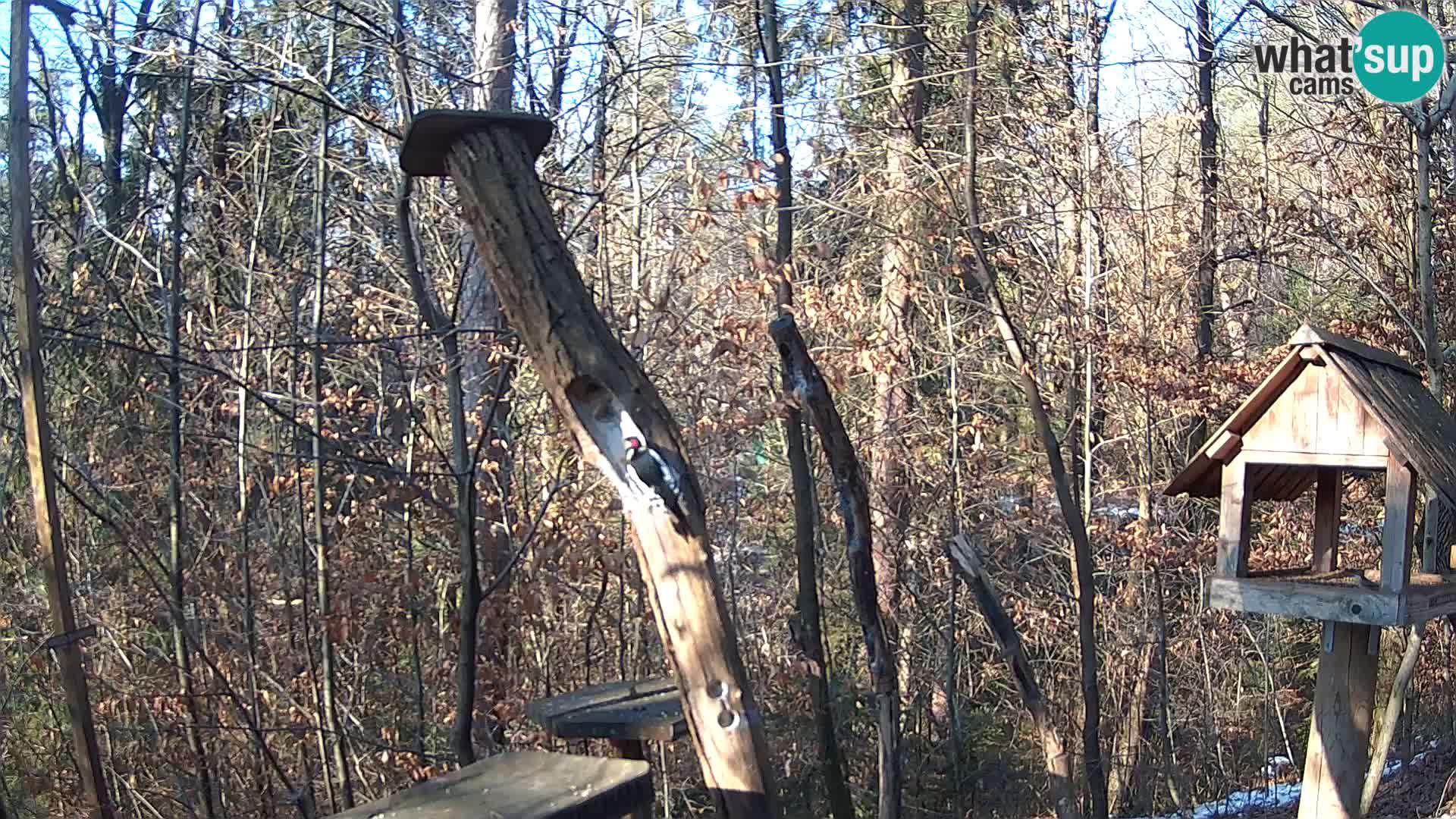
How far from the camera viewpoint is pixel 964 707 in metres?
10.0

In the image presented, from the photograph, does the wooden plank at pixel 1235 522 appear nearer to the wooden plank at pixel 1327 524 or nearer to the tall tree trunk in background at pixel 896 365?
the wooden plank at pixel 1327 524

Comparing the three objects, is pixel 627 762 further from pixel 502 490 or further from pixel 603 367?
pixel 502 490

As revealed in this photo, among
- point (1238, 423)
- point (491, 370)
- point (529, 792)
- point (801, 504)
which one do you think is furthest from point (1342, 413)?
point (491, 370)

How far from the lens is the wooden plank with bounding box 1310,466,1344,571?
14.9 ft

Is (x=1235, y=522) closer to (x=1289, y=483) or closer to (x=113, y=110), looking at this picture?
(x=1289, y=483)

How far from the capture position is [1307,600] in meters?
4.00

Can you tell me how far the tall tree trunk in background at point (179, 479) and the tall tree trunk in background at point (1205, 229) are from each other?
6592 millimetres

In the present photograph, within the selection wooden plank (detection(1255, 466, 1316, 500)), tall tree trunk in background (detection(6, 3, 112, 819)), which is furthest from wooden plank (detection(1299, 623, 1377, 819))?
tall tree trunk in background (detection(6, 3, 112, 819))


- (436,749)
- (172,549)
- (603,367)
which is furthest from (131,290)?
(603,367)

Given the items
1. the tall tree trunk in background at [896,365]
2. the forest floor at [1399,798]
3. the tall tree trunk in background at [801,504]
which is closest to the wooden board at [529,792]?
the tall tree trunk in background at [801,504]

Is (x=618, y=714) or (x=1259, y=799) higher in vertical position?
(x=618, y=714)

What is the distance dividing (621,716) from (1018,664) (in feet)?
5.97

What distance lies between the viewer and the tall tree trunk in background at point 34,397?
3426mm

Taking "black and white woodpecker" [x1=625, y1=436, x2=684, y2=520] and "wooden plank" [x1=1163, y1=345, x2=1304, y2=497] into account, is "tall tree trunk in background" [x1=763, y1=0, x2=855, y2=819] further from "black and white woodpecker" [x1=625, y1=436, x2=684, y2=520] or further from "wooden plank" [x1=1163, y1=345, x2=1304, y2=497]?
"black and white woodpecker" [x1=625, y1=436, x2=684, y2=520]
